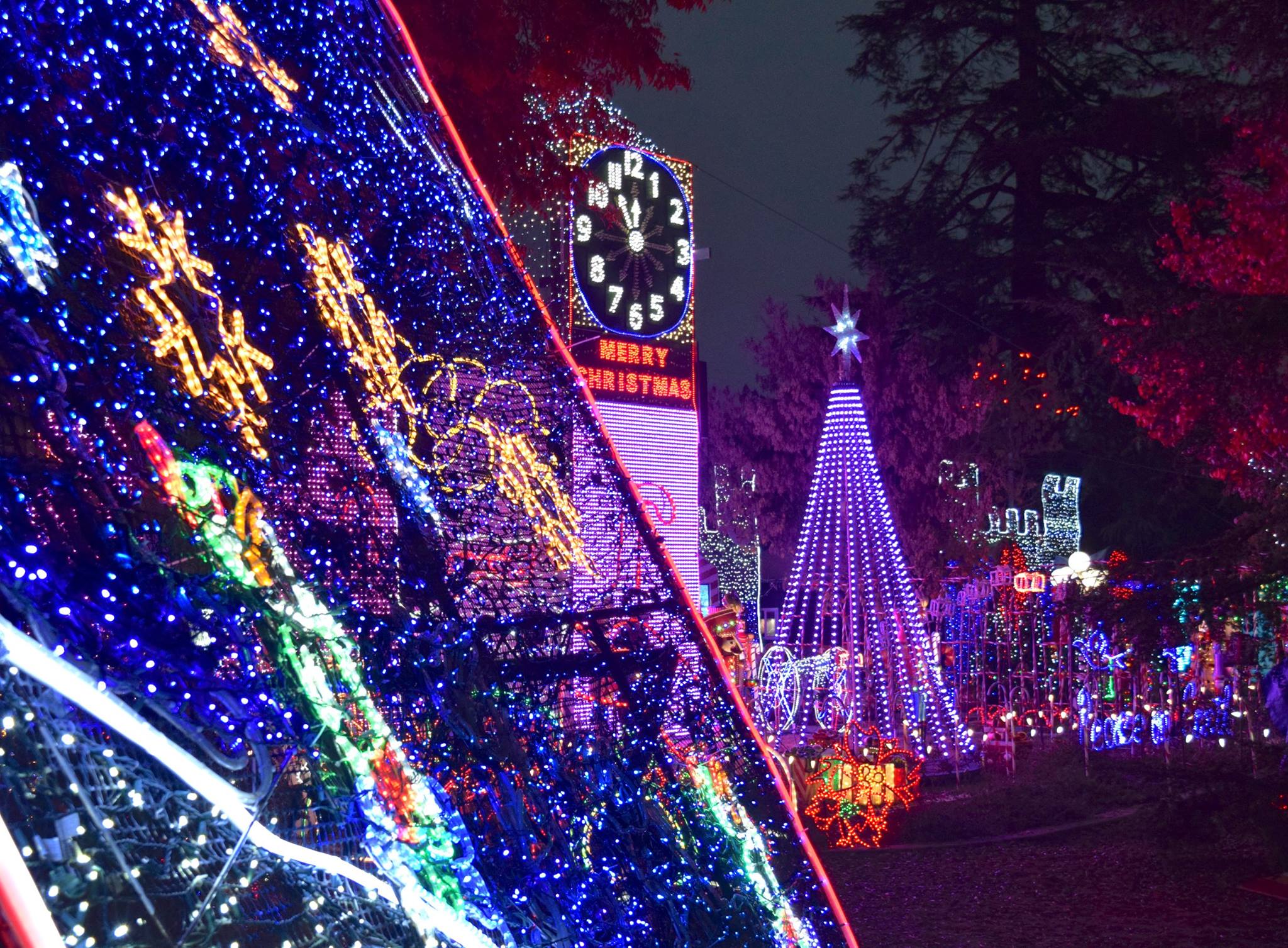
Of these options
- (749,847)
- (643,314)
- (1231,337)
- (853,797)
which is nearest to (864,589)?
(853,797)

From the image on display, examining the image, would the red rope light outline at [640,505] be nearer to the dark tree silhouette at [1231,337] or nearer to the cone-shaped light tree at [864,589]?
the dark tree silhouette at [1231,337]

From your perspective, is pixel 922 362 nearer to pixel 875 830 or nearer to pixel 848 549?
pixel 848 549

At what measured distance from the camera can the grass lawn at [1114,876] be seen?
612 cm

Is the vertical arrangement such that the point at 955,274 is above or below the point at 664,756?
above

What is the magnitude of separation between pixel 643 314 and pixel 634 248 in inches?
27.5

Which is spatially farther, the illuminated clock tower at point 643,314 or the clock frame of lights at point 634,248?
the illuminated clock tower at point 643,314

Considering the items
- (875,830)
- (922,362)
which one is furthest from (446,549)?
(922,362)

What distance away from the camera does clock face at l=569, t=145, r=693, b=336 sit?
1259 cm

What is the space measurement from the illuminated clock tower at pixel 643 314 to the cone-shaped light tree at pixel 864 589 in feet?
5.27

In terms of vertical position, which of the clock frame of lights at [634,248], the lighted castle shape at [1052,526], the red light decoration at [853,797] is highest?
the clock frame of lights at [634,248]

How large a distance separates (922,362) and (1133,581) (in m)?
16.8

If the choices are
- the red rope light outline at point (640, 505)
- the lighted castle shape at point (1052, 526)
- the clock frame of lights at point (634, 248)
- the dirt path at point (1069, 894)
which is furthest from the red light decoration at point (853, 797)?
the lighted castle shape at point (1052, 526)

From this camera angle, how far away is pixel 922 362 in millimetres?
24094

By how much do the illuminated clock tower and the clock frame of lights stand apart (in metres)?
A: 0.01
